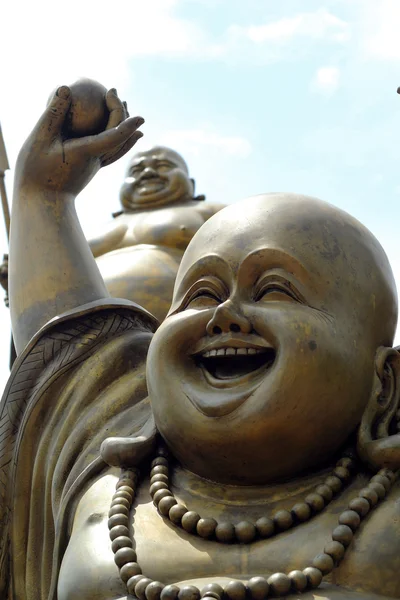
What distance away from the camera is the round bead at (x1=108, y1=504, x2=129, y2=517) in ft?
10.4

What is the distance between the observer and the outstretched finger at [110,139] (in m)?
4.01

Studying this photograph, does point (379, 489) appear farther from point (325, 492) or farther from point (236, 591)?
→ point (236, 591)

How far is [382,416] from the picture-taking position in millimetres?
3268

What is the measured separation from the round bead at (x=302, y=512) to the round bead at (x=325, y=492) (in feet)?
0.18

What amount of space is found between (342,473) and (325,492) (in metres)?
0.09

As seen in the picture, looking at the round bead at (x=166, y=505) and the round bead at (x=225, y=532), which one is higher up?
the round bead at (x=166, y=505)

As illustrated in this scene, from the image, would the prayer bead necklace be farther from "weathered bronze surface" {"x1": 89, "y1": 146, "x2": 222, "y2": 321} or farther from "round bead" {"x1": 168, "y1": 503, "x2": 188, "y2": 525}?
"weathered bronze surface" {"x1": 89, "y1": 146, "x2": 222, "y2": 321}

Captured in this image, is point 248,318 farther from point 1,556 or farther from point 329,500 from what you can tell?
point 1,556

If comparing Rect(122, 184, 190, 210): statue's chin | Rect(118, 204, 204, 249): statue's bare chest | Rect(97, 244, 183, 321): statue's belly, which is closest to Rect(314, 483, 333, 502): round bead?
Rect(97, 244, 183, 321): statue's belly

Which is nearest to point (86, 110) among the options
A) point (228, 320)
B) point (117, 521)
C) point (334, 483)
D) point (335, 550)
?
point (228, 320)

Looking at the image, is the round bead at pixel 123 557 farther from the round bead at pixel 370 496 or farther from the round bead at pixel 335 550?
the round bead at pixel 370 496

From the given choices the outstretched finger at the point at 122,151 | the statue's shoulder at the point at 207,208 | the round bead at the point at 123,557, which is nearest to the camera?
the round bead at the point at 123,557

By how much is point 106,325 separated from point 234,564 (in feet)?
3.78

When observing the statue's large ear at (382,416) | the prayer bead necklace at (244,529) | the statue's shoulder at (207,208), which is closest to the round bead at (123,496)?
the prayer bead necklace at (244,529)
